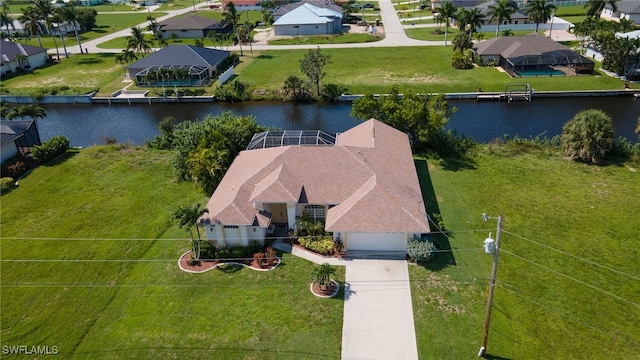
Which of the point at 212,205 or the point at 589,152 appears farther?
the point at 589,152

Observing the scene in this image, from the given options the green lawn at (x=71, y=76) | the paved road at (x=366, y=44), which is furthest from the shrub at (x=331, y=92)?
the green lawn at (x=71, y=76)

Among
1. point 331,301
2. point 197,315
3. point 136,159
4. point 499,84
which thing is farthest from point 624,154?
point 136,159

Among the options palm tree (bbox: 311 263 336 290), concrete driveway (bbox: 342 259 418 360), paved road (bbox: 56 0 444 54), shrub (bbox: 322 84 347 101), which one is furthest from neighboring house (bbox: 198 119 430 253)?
paved road (bbox: 56 0 444 54)

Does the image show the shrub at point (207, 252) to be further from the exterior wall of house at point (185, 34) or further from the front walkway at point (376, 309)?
the exterior wall of house at point (185, 34)

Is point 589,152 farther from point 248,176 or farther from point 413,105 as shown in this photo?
point 248,176

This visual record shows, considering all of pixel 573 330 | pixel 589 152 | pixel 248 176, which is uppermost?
pixel 248 176
